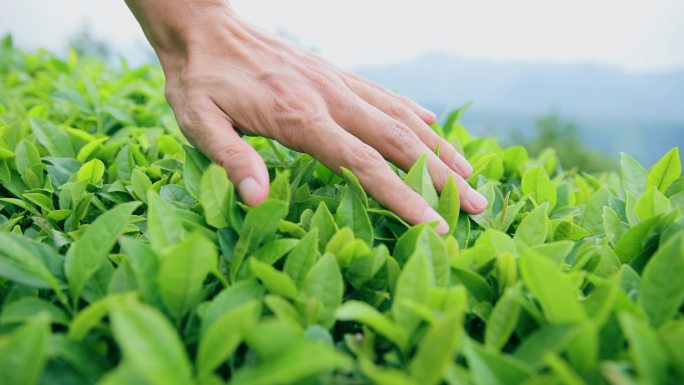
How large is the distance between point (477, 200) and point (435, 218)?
0.19m

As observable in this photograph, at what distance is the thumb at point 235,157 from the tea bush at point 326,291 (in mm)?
54

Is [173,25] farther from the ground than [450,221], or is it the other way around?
[173,25]

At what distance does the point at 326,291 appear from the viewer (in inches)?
44.7

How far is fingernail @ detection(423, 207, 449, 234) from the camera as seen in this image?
1.40 m

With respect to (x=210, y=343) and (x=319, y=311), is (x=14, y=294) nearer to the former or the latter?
(x=210, y=343)

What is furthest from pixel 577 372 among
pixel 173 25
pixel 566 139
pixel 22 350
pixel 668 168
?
pixel 566 139

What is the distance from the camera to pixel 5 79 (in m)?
3.53

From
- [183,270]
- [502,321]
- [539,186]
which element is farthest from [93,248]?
[539,186]

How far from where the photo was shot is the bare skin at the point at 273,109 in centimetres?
153

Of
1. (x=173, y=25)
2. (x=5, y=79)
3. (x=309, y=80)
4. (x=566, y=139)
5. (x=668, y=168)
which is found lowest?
(x=566, y=139)

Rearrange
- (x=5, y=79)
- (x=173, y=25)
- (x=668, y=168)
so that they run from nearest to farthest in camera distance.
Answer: (x=668, y=168)
(x=173, y=25)
(x=5, y=79)

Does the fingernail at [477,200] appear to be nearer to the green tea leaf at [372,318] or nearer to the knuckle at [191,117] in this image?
the green tea leaf at [372,318]

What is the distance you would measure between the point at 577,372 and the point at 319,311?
0.48 m

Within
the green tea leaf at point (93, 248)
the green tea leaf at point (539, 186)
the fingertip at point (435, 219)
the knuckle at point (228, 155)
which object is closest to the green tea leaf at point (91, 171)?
the knuckle at point (228, 155)
